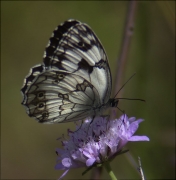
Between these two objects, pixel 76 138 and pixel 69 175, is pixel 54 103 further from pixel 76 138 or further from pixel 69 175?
pixel 69 175

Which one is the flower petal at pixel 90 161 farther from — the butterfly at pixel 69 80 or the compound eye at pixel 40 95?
the compound eye at pixel 40 95

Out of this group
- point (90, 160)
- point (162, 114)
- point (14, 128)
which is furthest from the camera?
point (14, 128)

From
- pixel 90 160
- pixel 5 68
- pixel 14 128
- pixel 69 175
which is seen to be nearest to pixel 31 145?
pixel 14 128

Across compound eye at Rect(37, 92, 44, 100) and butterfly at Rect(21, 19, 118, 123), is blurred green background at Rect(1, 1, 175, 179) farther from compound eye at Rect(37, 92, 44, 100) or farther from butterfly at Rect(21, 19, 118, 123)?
compound eye at Rect(37, 92, 44, 100)

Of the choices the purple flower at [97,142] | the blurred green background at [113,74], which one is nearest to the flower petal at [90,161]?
the purple flower at [97,142]

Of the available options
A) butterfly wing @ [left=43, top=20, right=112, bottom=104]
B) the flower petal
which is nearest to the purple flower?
the flower petal

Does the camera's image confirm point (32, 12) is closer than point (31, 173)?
No

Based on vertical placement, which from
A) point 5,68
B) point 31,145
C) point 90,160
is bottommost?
point 31,145
